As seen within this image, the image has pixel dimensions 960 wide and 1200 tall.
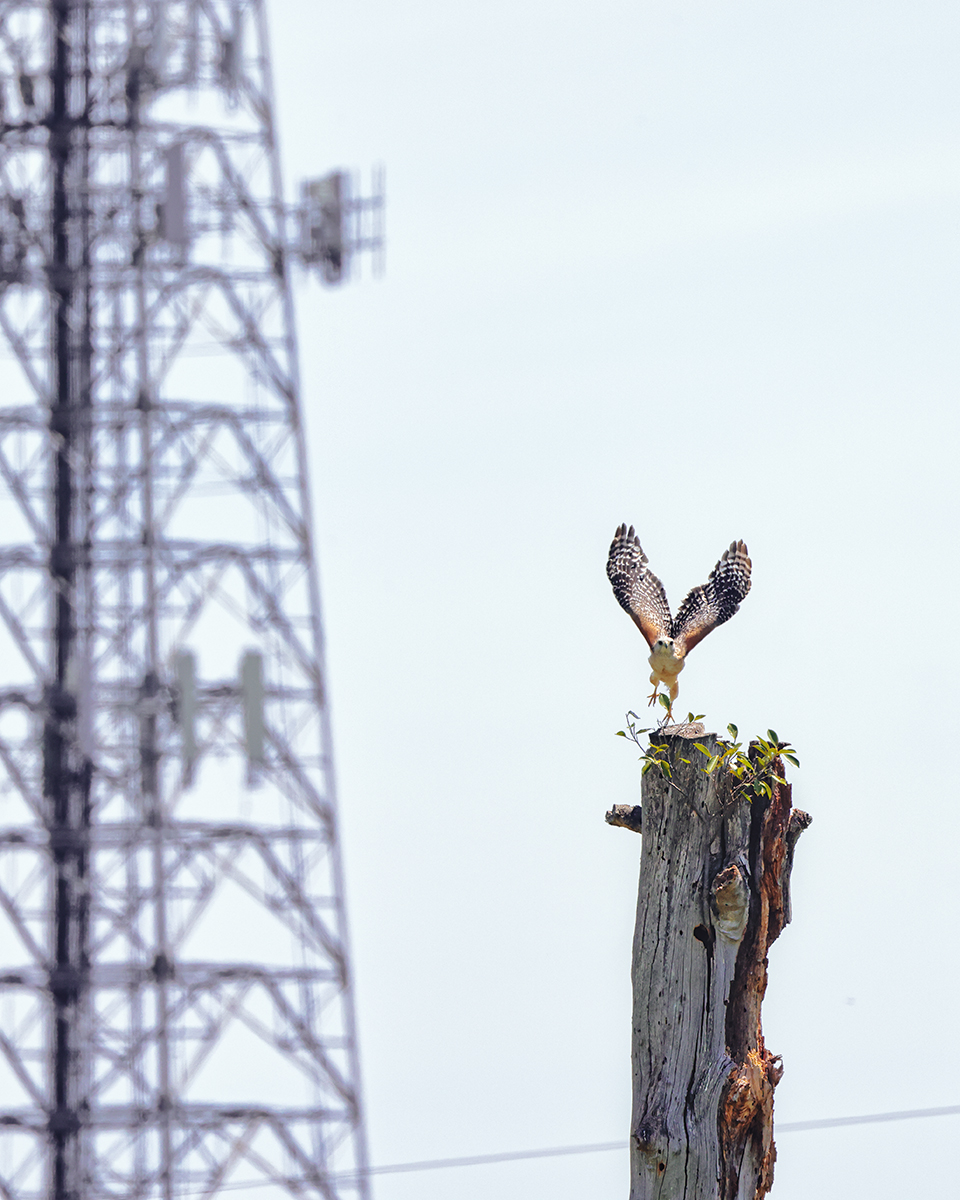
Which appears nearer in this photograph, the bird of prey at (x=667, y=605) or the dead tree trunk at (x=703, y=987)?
the dead tree trunk at (x=703, y=987)

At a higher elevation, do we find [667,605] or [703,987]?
[667,605]

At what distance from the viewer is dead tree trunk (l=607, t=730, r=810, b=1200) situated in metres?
7.01

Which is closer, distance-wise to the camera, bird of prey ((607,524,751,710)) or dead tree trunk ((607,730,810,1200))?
dead tree trunk ((607,730,810,1200))

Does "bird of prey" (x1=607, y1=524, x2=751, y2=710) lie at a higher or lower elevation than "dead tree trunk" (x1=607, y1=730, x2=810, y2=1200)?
higher

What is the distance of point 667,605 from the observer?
8.23 m

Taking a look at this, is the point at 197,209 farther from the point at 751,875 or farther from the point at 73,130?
the point at 751,875

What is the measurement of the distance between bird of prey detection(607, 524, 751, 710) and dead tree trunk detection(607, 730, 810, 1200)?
64 centimetres

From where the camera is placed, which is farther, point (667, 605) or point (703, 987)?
point (667, 605)

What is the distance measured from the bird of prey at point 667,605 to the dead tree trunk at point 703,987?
64 centimetres

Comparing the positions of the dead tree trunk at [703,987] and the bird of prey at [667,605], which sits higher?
the bird of prey at [667,605]

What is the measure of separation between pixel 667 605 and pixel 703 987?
1695 mm

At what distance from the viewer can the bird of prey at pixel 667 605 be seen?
7812mm

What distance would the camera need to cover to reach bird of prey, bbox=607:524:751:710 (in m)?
7.81

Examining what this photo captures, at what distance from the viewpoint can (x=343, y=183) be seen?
19.4m
